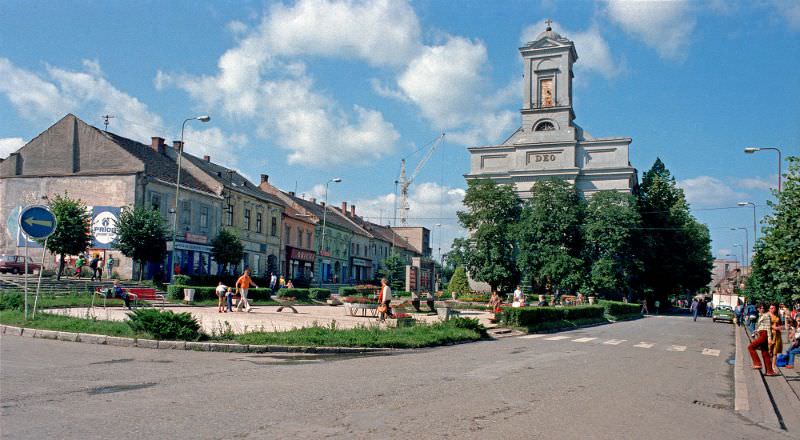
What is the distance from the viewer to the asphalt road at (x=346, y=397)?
6723 millimetres

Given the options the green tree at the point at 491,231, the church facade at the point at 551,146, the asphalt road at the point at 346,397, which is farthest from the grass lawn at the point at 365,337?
the church facade at the point at 551,146

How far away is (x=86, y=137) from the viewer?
137ft

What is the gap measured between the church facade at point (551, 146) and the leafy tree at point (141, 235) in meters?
35.1

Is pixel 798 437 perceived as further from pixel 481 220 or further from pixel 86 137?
pixel 481 220

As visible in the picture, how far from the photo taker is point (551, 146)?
65188 millimetres

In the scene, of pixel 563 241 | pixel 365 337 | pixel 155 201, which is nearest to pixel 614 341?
pixel 365 337

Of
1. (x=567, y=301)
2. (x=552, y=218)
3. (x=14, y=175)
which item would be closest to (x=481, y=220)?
(x=552, y=218)

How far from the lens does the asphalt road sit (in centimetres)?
672

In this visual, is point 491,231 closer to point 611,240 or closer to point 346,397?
point 611,240

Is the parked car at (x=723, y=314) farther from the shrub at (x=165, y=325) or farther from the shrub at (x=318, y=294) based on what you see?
the shrub at (x=165, y=325)

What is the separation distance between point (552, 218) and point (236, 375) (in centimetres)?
4652

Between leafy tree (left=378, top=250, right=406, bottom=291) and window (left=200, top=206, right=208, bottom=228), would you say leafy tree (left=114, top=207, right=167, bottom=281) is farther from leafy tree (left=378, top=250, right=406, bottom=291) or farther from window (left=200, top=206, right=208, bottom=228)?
leafy tree (left=378, top=250, right=406, bottom=291)

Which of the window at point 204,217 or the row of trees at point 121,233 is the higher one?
the window at point 204,217

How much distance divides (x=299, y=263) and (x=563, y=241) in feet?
86.1
